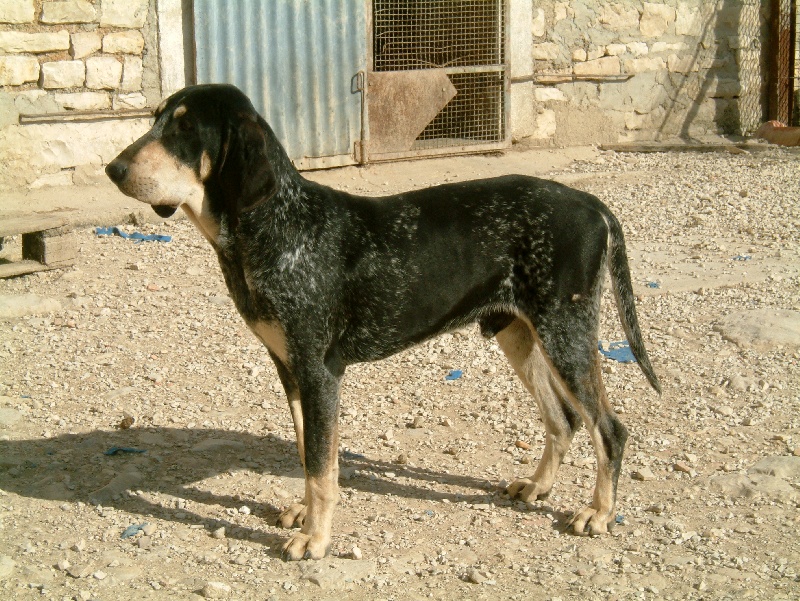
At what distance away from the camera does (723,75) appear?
12.7m

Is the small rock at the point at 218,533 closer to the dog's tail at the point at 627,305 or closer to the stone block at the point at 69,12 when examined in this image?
the dog's tail at the point at 627,305

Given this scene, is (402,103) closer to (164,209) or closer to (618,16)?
(618,16)

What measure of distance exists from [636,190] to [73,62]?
5.58 metres

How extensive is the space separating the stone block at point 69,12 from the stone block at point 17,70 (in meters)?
0.39

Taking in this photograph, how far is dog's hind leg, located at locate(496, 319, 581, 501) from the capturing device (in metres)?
4.34

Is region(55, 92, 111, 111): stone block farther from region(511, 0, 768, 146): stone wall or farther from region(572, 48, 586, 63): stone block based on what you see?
region(572, 48, 586, 63): stone block

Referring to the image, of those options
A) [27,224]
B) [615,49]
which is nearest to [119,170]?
[27,224]

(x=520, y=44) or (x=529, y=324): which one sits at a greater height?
(x=520, y=44)

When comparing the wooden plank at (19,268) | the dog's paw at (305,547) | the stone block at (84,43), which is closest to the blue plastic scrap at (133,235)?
the wooden plank at (19,268)

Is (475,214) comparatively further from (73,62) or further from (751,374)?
(73,62)

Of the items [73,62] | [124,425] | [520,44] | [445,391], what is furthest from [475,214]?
A: [520,44]

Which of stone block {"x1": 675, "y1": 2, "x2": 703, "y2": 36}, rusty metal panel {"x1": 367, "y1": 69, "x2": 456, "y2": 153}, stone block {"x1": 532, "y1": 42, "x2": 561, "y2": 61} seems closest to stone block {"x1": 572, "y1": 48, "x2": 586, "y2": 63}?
stone block {"x1": 532, "y1": 42, "x2": 561, "y2": 61}

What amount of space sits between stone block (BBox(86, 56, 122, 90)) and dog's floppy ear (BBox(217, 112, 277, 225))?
5.57m

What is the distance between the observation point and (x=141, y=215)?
27.8ft
